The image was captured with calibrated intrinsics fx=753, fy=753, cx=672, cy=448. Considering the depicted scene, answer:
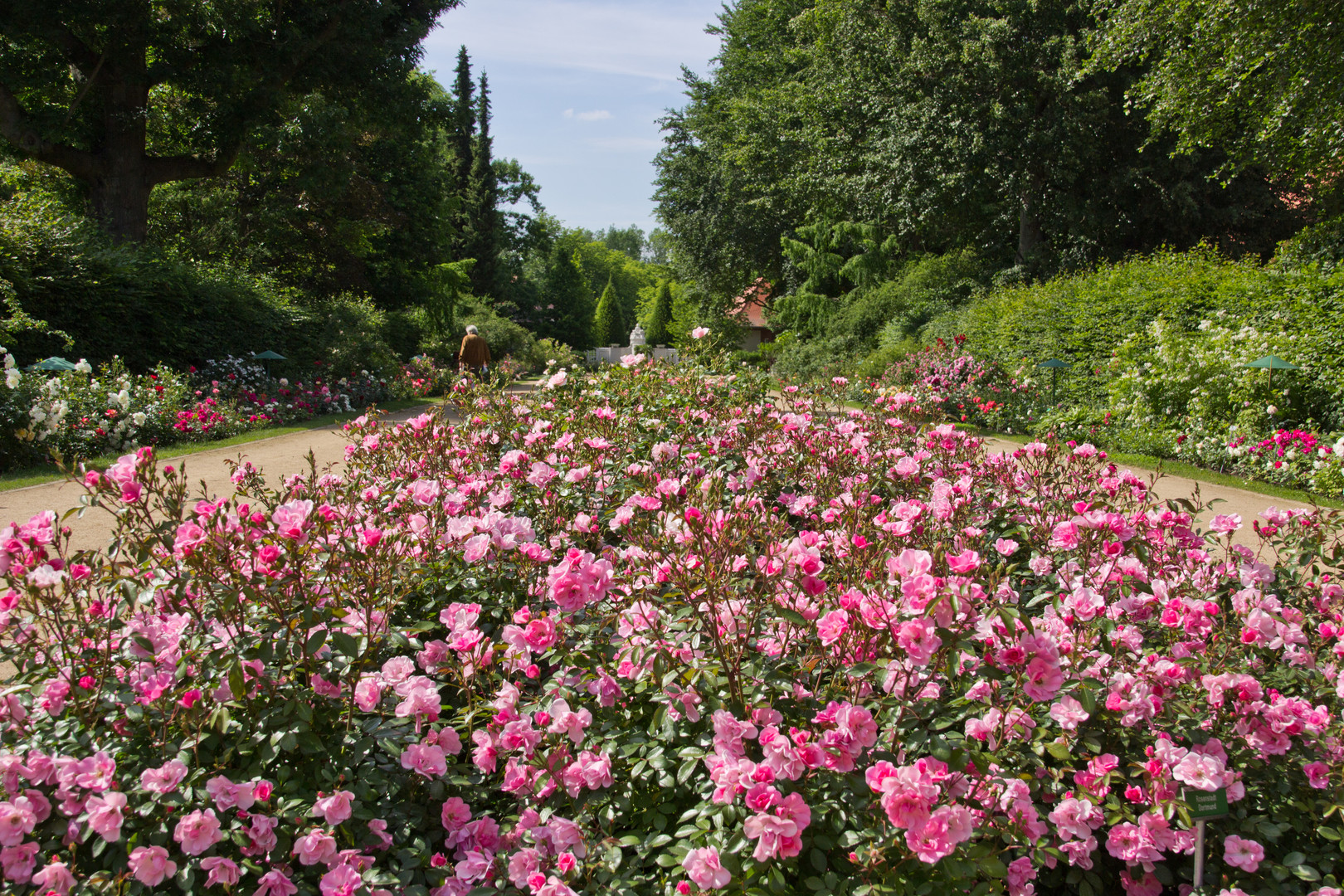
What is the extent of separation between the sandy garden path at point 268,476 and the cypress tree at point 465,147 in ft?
98.6

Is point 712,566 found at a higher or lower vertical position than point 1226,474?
higher

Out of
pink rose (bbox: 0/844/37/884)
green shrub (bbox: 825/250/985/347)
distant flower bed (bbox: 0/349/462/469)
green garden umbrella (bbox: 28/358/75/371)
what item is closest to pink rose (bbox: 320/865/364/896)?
pink rose (bbox: 0/844/37/884)

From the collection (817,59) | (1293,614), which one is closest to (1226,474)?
(1293,614)

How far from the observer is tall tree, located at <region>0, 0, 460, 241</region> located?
1239cm

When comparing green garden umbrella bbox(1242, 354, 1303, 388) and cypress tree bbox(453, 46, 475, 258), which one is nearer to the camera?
green garden umbrella bbox(1242, 354, 1303, 388)

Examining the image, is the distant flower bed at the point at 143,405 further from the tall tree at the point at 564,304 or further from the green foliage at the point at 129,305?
the tall tree at the point at 564,304

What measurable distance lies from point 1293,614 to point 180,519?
2903mm

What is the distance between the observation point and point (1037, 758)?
1641 millimetres

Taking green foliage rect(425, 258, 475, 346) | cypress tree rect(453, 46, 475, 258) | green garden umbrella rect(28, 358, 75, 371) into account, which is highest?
cypress tree rect(453, 46, 475, 258)

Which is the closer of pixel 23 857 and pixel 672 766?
pixel 23 857

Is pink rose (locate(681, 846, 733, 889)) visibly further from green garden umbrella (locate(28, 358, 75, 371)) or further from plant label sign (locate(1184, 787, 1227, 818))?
green garden umbrella (locate(28, 358, 75, 371))

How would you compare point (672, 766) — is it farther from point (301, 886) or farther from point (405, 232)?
point (405, 232)

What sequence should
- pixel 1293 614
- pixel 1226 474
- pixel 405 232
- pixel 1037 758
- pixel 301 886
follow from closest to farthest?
pixel 301 886 → pixel 1037 758 → pixel 1293 614 → pixel 1226 474 → pixel 405 232

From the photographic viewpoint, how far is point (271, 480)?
6719 millimetres
